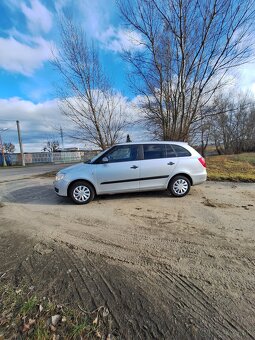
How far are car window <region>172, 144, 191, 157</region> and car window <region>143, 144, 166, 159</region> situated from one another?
0.39 meters

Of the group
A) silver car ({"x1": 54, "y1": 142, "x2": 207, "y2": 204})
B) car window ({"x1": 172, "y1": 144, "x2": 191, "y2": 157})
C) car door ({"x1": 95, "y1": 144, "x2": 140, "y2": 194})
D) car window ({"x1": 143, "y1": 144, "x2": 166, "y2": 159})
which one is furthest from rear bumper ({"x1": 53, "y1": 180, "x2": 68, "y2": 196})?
car window ({"x1": 172, "y1": 144, "x2": 191, "y2": 157})

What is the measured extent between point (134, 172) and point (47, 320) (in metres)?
4.49

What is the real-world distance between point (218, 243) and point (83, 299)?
2.26 m

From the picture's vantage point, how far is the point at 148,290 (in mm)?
2330

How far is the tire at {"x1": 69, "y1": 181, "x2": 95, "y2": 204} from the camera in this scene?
5910 millimetres

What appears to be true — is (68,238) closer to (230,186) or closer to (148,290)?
(148,290)

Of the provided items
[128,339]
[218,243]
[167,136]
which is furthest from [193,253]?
[167,136]

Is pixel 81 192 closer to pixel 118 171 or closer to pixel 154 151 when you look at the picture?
pixel 118 171

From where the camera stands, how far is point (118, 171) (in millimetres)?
6039

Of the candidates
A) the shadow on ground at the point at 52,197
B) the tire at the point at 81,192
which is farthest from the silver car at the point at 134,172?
the shadow on ground at the point at 52,197

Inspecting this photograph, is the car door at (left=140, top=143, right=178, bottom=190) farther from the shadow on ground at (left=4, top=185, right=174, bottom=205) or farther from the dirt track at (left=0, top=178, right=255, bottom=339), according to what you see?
the dirt track at (left=0, top=178, right=255, bottom=339)

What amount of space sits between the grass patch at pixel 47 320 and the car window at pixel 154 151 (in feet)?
15.4

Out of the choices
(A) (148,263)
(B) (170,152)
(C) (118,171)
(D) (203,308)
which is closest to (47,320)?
(A) (148,263)

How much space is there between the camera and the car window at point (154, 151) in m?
6.31
